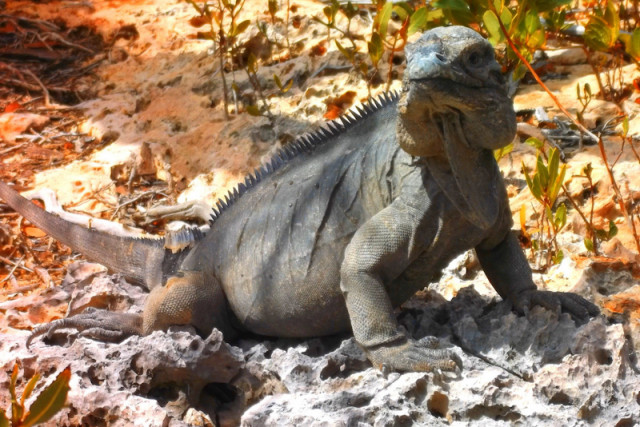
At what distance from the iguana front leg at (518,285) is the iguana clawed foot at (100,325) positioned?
4.94ft

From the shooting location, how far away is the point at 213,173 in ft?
18.7

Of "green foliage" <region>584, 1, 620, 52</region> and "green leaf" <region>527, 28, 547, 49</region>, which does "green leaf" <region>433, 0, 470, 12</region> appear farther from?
"green foliage" <region>584, 1, 620, 52</region>

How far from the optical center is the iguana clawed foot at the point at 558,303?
10.5 ft

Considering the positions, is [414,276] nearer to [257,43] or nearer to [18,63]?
[257,43]

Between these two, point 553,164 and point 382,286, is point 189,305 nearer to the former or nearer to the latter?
point 382,286

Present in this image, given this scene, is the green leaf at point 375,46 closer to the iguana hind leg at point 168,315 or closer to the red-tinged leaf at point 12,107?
the iguana hind leg at point 168,315

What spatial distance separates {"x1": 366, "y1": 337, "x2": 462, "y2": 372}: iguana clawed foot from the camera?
2.89 m

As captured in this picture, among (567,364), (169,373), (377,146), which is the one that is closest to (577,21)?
(377,146)

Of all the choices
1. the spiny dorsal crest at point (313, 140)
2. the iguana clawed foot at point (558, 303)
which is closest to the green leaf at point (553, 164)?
the iguana clawed foot at point (558, 303)

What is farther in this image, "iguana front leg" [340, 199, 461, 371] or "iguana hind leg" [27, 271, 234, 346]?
"iguana hind leg" [27, 271, 234, 346]

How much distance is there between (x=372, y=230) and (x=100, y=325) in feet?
4.24

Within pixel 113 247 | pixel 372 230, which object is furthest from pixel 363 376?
pixel 113 247

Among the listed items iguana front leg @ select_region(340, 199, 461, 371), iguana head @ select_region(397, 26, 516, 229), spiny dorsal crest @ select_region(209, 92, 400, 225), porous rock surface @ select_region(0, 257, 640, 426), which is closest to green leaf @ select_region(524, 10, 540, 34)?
spiny dorsal crest @ select_region(209, 92, 400, 225)

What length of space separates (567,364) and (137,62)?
5678 millimetres
